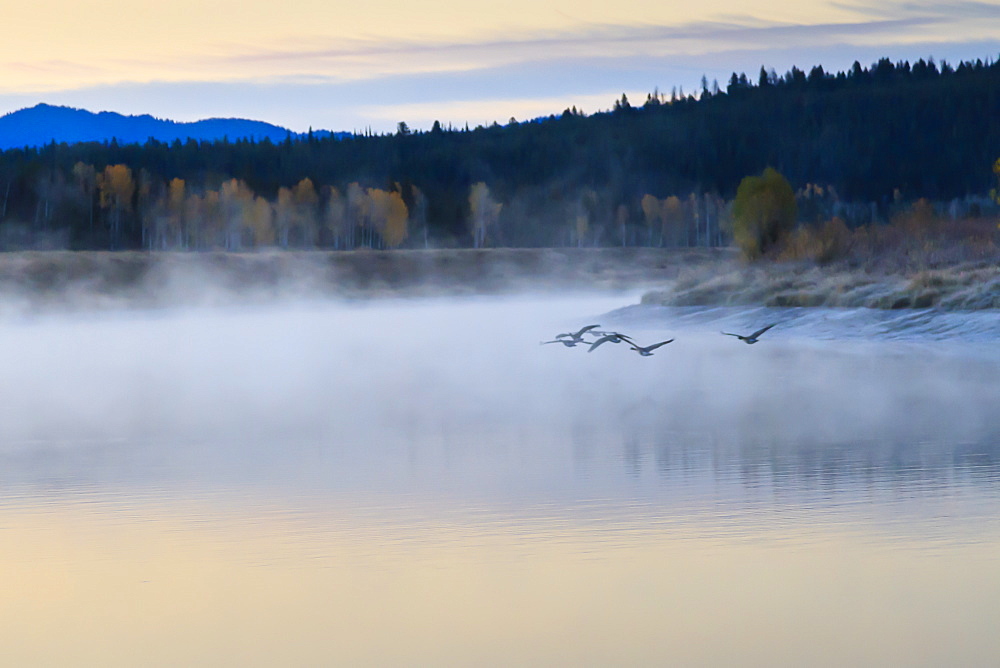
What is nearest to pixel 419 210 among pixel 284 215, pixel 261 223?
pixel 284 215

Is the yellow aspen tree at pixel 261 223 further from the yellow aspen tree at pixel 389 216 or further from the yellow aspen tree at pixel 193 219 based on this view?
the yellow aspen tree at pixel 389 216

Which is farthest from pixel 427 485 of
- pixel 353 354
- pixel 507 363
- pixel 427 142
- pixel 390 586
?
pixel 427 142

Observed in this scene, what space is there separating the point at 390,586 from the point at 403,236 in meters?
117

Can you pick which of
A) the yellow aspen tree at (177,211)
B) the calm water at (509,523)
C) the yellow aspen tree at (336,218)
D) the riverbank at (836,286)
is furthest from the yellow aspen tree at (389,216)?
the calm water at (509,523)

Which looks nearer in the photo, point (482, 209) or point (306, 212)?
point (306, 212)

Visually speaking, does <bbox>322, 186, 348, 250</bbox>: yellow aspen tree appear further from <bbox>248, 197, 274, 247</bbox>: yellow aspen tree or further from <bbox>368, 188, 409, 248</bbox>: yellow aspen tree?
<bbox>248, 197, 274, 247</bbox>: yellow aspen tree

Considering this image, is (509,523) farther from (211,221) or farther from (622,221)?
(622,221)

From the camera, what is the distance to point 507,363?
31312mm

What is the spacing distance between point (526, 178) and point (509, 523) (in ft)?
532

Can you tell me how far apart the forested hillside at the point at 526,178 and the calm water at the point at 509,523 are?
340ft

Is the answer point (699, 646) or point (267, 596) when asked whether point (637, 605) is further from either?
point (267, 596)

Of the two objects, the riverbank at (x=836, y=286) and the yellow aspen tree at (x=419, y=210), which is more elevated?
the yellow aspen tree at (x=419, y=210)

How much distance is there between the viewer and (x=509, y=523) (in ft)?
36.9

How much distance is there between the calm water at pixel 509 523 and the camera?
8.14m
